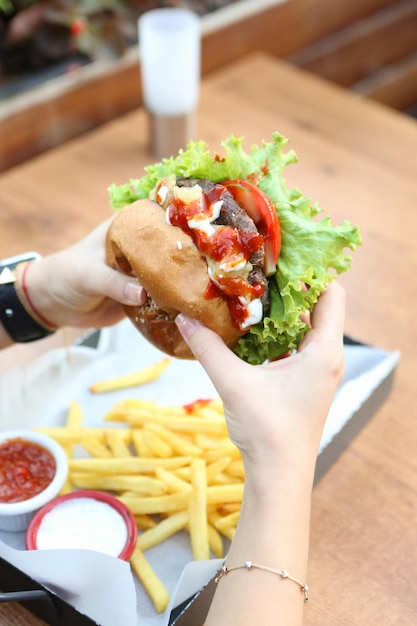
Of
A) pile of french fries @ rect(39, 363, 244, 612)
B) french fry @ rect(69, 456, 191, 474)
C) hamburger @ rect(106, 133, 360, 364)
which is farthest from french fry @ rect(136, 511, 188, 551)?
hamburger @ rect(106, 133, 360, 364)

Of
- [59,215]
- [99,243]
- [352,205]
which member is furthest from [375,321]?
[59,215]

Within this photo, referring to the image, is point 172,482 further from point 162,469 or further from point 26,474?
point 26,474

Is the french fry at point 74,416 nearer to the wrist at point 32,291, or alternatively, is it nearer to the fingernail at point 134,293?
the wrist at point 32,291

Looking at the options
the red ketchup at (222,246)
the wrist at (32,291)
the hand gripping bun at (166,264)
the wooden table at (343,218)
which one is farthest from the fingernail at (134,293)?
the wooden table at (343,218)

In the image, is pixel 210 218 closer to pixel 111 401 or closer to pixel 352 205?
pixel 111 401

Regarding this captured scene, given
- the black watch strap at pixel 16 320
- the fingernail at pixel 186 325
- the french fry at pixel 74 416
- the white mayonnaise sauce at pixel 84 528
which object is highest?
the fingernail at pixel 186 325

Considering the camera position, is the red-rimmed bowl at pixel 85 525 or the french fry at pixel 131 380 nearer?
the red-rimmed bowl at pixel 85 525
